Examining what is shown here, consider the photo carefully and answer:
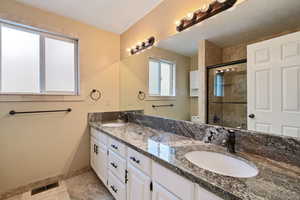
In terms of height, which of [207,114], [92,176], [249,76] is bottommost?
[92,176]

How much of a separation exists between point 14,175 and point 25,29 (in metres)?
1.86

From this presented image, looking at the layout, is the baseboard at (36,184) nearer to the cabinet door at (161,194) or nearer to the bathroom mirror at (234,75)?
the bathroom mirror at (234,75)

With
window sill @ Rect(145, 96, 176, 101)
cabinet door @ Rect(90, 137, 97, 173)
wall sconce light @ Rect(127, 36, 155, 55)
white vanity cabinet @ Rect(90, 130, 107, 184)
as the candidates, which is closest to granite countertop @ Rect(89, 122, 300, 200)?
window sill @ Rect(145, 96, 176, 101)

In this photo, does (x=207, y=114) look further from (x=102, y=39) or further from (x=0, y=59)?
(x=0, y=59)

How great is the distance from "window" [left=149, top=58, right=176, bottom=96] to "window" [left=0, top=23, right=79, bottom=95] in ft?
3.95

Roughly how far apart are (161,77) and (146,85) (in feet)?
1.07

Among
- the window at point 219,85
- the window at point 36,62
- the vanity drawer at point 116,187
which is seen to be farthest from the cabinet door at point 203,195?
the window at point 36,62

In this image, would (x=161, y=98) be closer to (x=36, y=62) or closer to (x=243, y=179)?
(x=243, y=179)

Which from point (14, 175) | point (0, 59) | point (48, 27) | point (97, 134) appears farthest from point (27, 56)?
point (14, 175)

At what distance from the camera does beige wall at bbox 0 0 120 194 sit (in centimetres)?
175

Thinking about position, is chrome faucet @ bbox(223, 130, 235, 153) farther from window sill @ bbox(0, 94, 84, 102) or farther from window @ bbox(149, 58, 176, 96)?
window sill @ bbox(0, 94, 84, 102)

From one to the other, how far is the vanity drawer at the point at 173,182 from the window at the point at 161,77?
952mm

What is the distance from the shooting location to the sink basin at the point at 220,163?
892 millimetres

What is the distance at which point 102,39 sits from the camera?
2477mm
